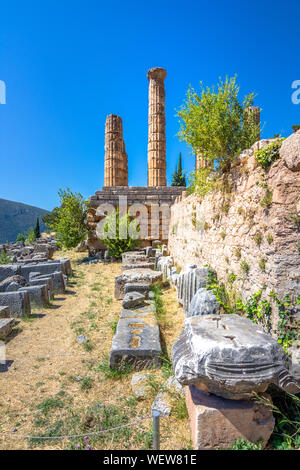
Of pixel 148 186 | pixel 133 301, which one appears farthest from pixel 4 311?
pixel 148 186

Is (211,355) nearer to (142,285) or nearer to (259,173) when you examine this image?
(259,173)

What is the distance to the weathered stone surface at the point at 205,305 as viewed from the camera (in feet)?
11.8

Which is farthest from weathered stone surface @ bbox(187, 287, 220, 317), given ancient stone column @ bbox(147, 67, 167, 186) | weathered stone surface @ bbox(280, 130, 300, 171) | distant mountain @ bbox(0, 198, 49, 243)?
distant mountain @ bbox(0, 198, 49, 243)

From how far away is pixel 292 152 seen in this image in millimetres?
2574

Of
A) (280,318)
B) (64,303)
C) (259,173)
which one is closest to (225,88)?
(259,173)

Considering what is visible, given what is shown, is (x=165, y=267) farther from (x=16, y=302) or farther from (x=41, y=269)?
(x=16, y=302)

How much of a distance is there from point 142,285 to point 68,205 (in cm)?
847

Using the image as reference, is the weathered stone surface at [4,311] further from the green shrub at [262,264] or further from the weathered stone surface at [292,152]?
the weathered stone surface at [292,152]

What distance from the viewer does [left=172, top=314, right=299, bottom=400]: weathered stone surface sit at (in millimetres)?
1825

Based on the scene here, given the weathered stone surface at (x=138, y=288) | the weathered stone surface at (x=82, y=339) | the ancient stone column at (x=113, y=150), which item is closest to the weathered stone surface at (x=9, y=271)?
the weathered stone surface at (x=138, y=288)

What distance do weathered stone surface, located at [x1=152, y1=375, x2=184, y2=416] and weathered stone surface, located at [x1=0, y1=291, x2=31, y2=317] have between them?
3771 millimetres

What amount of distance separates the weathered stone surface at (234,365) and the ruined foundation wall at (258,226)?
90cm

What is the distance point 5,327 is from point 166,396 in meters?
3.20

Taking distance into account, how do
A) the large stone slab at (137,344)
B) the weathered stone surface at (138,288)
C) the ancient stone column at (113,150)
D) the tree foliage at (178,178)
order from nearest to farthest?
the large stone slab at (137,344) → the weathered stone surface at (138,288) → the ancient stone column at (113,150) → the tree foliage at (178,178)
